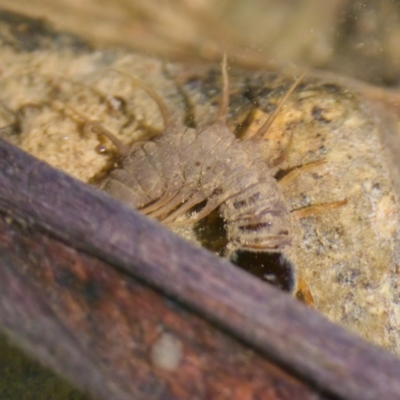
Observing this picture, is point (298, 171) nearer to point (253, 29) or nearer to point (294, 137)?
point (294, 137)

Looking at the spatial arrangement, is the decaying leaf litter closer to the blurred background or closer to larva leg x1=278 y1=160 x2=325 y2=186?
larva leg x1=278 y1=160 x2=325 y2=186

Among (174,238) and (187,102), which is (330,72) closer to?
(187,102)

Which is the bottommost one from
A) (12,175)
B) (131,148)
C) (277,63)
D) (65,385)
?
(65,385)

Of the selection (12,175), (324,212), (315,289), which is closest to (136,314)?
(12,175)

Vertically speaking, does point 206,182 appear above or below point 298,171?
below

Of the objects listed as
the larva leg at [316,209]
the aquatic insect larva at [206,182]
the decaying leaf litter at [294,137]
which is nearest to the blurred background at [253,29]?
the decaying leaf litter at [294,137]

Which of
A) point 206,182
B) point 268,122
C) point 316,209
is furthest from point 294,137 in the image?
point 206,182

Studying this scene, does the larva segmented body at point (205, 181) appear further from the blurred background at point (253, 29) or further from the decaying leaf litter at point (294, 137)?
the blurred background at point (253, 29)
